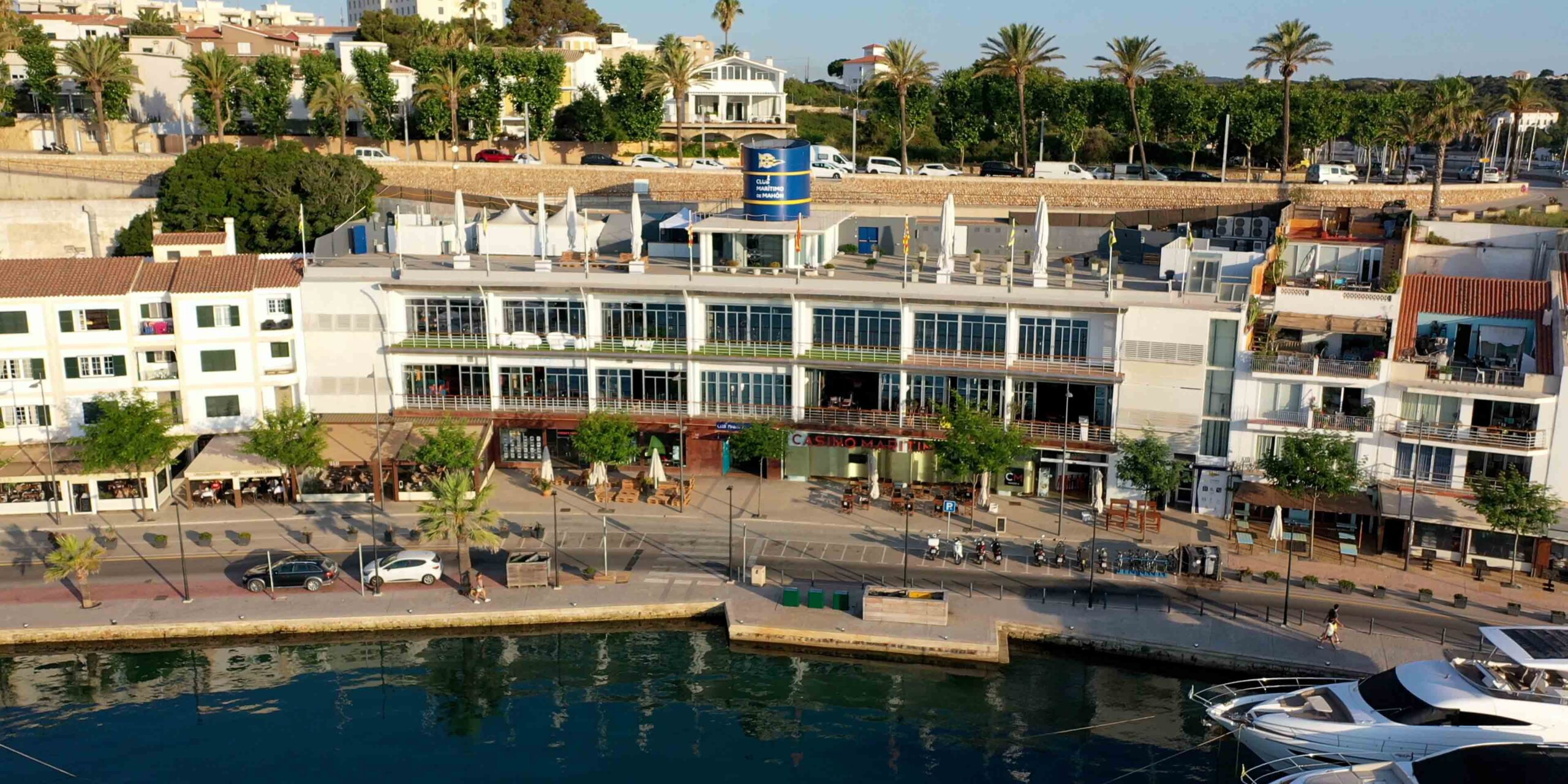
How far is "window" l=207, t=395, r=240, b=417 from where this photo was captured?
6206 centimetres

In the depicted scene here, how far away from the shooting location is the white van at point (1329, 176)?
99.7 m

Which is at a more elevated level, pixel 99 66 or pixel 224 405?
pixel 99 66

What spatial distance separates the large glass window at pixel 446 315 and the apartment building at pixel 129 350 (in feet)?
18.2

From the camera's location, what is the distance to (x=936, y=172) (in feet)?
355

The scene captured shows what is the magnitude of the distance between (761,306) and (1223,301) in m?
21.2

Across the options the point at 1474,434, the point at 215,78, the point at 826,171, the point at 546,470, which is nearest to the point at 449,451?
the point at 546,470

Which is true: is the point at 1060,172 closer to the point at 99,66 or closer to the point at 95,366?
the point at 95,366

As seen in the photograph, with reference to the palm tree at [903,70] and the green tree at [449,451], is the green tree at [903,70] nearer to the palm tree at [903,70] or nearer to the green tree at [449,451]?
the palm tree at [903,70]

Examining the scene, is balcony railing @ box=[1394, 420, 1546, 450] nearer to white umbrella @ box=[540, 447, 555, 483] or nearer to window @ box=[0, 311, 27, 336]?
white umbrella @ box=[540, 447, 555, 483]

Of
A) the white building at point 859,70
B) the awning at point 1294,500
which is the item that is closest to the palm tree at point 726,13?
the white building at point 859,70

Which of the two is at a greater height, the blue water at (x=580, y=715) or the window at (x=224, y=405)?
the window at (x=224, y=405)

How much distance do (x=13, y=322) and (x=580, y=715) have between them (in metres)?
35.2

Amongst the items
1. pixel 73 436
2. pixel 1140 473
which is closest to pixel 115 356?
pixel 73 436

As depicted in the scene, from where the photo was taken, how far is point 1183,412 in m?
57.9
